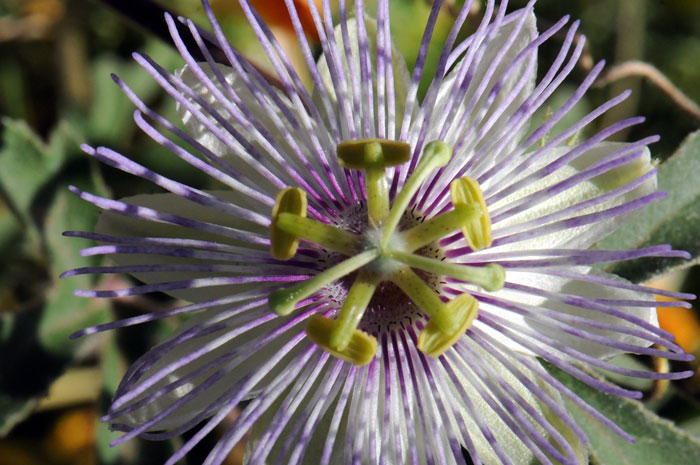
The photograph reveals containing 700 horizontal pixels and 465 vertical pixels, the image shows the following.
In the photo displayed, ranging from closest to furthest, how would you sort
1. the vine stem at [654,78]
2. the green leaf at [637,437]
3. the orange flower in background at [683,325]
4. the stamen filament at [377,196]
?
1. the stamen filament at [377,196]
2. the green leaf at [637,437]
3. the vine stem at [654,78]
4. the orange flower in background at [683,325]

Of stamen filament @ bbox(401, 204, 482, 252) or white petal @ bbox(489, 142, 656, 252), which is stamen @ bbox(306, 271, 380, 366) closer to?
stamen filament @ bbox(401, 204, 482, 252)

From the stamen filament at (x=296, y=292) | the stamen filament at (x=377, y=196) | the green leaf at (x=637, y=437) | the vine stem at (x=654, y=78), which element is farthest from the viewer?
Result: the vine stem at (x=654, y=78)

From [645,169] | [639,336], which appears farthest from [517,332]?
[645,169]

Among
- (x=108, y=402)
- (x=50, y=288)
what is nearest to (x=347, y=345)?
(x=108, y=402)

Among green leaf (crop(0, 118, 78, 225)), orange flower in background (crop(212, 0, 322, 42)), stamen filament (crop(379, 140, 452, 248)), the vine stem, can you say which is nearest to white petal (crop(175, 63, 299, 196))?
stamen filament (crop(379, 140, 452, 248))

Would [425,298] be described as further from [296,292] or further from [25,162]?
[25,162]

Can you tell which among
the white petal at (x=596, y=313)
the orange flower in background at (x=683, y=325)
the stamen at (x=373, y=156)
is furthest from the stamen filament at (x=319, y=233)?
the orange flower in background at (x=683, y=325)

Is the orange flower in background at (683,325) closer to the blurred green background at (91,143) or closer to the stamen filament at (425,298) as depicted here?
the blurred green background at (91,143)

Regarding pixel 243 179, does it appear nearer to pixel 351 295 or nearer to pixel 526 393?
pixel 351 295
